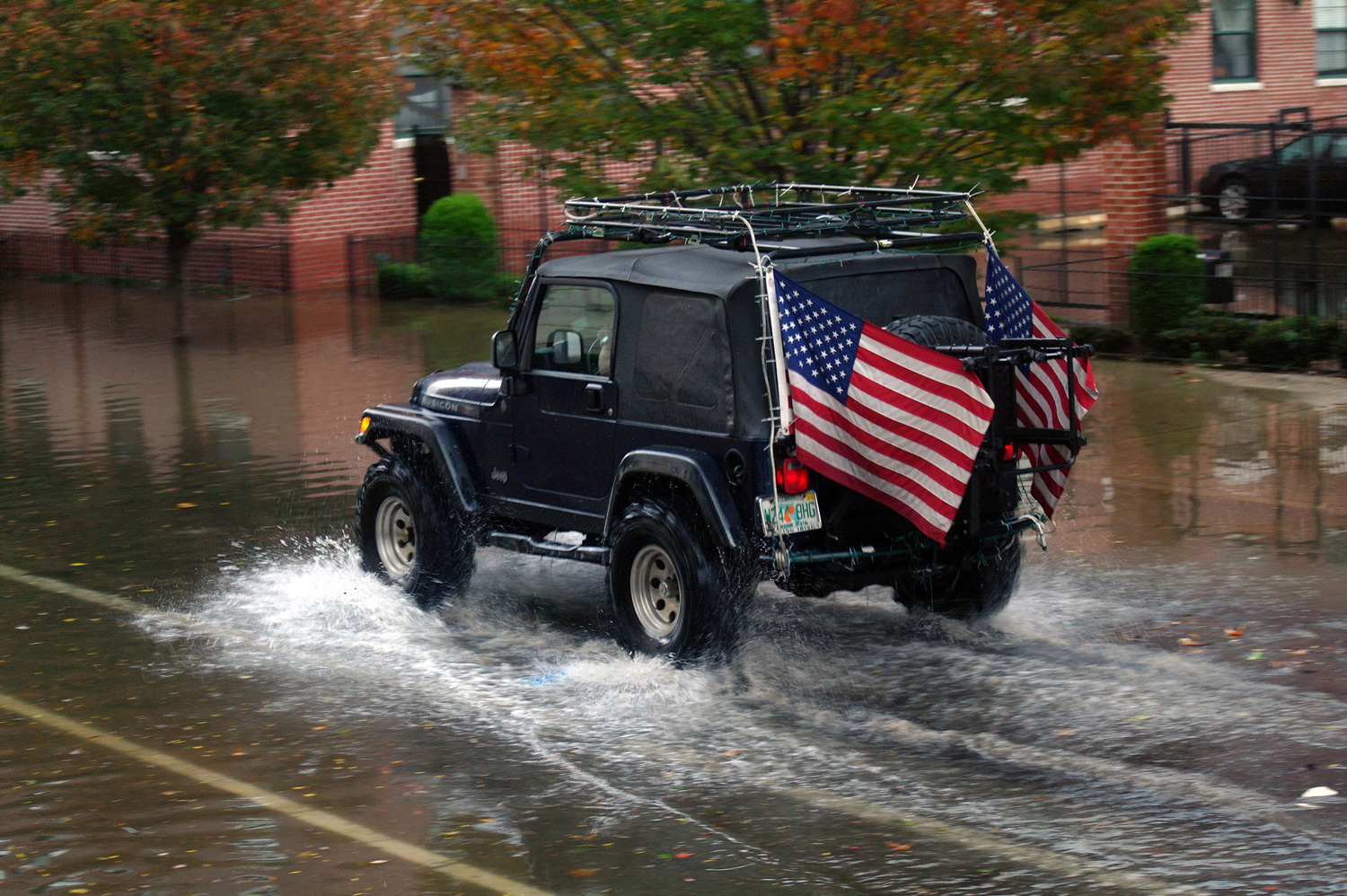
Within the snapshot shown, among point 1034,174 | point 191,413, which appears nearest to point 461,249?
point 191,413

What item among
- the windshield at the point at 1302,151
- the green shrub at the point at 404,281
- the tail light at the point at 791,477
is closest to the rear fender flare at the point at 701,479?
the tail light at the point at 791,477

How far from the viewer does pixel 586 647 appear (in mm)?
8555

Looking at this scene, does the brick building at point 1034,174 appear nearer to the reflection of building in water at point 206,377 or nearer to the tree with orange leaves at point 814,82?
the reflection of building in water at point 206,377

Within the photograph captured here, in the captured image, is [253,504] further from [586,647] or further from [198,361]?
[198,361]

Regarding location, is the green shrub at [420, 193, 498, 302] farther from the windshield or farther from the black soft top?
the black soft top

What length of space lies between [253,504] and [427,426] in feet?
11.2

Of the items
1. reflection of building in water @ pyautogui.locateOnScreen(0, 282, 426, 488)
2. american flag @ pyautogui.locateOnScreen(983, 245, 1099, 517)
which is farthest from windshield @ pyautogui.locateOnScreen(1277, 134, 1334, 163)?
american flag @ pyautogui.locateOnScreen(983, 245, 1099, 517)

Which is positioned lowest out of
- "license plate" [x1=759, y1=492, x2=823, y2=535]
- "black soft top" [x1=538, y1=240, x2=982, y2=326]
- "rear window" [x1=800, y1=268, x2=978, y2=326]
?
"license plate" [x1=759, y1=492, x2=823, y2=535]

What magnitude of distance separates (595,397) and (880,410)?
160 cm

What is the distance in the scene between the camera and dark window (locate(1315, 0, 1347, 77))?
111ft

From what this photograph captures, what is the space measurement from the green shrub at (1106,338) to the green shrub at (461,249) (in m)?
9.89

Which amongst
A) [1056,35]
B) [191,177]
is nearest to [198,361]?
[191,177]

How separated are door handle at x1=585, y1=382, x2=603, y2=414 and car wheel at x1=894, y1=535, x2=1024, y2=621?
185 centimetres

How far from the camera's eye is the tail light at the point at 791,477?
755 cm
